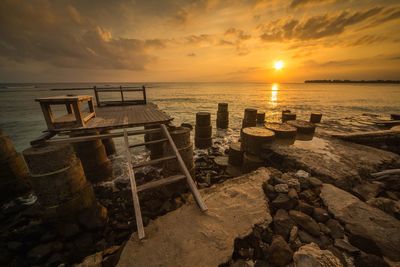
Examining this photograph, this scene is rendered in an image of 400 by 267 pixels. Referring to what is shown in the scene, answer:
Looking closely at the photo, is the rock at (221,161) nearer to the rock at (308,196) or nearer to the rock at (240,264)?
the rock at (308,196)

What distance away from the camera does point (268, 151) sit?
4.72 m

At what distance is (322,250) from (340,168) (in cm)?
299

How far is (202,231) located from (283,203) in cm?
159

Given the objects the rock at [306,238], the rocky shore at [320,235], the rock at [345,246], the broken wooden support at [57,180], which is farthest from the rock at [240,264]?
the broken wooden support at [57,180]

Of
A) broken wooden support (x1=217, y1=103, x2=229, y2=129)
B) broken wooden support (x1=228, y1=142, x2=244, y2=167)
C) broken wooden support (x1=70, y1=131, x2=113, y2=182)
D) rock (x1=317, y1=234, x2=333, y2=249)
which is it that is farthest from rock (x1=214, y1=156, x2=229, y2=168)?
broken wooden support (x1=217, y1=103, x2=229, y2=129)

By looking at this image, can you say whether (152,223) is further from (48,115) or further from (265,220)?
(48,115)

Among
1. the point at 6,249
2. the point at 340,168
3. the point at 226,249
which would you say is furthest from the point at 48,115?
the point at 340,168

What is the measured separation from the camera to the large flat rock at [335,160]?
3.76m

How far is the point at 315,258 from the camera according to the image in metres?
1.86

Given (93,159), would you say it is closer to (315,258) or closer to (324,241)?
(315,258)

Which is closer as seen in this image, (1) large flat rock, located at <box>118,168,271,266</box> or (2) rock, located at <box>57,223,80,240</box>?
(1) large flat rock, located at <box>118,168,271,266</box>

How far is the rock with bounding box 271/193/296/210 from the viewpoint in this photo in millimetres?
2791

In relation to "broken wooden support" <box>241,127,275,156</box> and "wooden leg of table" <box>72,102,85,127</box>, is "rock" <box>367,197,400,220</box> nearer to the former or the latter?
"broken wooden support" <box>241,127,275,156</box>

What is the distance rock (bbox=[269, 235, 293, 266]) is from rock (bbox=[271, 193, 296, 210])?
782 millimetres
